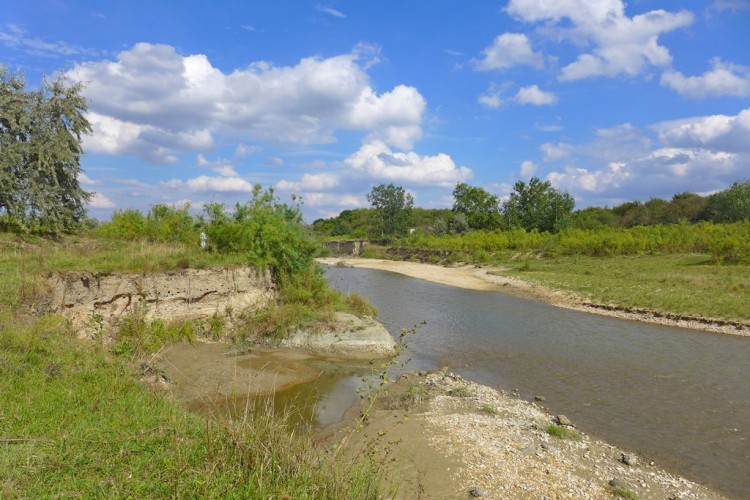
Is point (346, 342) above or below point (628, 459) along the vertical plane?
above

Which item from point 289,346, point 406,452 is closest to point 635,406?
point 406,452

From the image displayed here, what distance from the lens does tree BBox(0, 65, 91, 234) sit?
1808cm

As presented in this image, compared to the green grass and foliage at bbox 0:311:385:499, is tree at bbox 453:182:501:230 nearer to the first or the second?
the green grass

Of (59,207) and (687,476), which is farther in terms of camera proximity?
(59,207)

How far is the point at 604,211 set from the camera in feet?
255

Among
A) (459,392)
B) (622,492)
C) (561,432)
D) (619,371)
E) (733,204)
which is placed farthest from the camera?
(733,204)

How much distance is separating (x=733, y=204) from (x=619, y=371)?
5228cm

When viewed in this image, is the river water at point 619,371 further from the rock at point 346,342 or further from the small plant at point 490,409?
the small plant at point 490,409

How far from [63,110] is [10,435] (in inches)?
707

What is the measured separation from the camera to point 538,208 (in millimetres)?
72625

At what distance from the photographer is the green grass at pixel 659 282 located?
24.6 m

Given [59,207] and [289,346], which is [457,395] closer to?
[289,346]

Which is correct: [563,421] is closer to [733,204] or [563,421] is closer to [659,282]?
[659,282]

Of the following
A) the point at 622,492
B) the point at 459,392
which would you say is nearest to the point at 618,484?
the point at 622,492
